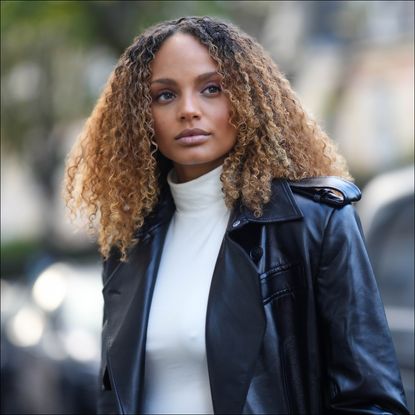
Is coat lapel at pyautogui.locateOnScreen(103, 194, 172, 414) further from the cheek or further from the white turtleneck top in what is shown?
the cheek

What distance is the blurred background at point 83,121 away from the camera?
13.6ft

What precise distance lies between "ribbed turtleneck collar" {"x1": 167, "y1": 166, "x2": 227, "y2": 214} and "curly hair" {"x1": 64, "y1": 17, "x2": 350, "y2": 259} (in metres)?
0.08

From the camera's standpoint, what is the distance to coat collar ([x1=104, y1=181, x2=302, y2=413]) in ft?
7.92

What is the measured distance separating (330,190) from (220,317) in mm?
456

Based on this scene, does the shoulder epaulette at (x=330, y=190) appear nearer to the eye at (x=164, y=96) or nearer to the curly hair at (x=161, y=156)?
the curly hair at (x=161, y=156)

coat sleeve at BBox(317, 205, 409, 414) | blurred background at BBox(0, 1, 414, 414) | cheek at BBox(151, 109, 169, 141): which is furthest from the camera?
blurred background at BBox(0, 1, 414, 414)

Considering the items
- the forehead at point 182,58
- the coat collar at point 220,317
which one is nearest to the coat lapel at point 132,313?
the coat collar at point 220,317

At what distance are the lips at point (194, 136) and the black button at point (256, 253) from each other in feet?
1.23

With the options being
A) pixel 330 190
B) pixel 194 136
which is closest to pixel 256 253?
pixel 330 190

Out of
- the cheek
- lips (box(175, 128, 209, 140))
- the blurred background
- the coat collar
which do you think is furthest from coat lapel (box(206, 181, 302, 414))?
the blurred background

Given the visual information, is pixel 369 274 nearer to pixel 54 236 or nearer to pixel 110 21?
pixel 110 21

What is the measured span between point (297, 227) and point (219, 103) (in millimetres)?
460

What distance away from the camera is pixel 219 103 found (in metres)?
2.68

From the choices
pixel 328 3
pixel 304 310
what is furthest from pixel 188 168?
pixel 328 3
